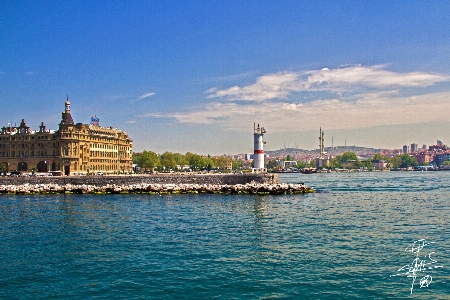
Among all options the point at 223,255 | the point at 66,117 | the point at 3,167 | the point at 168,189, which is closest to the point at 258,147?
the point at 168,189

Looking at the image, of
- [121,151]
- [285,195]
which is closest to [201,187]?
[285,195]

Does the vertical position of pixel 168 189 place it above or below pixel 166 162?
below

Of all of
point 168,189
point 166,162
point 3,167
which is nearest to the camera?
point 168,189

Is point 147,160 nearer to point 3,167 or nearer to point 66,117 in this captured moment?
point 66,117

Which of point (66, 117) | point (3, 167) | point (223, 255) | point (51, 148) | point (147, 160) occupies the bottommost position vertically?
point (223, 255)

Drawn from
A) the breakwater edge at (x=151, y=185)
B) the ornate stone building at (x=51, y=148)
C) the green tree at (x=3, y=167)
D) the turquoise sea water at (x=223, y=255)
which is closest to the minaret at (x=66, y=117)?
the ornate stone building at (x=51, y=148)

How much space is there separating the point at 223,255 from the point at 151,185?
3849 centimetres

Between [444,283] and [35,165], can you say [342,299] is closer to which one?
[444,283]

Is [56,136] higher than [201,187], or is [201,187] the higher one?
[56,136]

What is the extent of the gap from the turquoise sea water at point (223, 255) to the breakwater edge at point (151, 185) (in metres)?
21.1

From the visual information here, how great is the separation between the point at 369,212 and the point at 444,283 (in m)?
20.0

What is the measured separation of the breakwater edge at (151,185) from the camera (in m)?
56.4

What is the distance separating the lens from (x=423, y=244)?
71.6ft

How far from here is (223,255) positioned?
66.2ft
